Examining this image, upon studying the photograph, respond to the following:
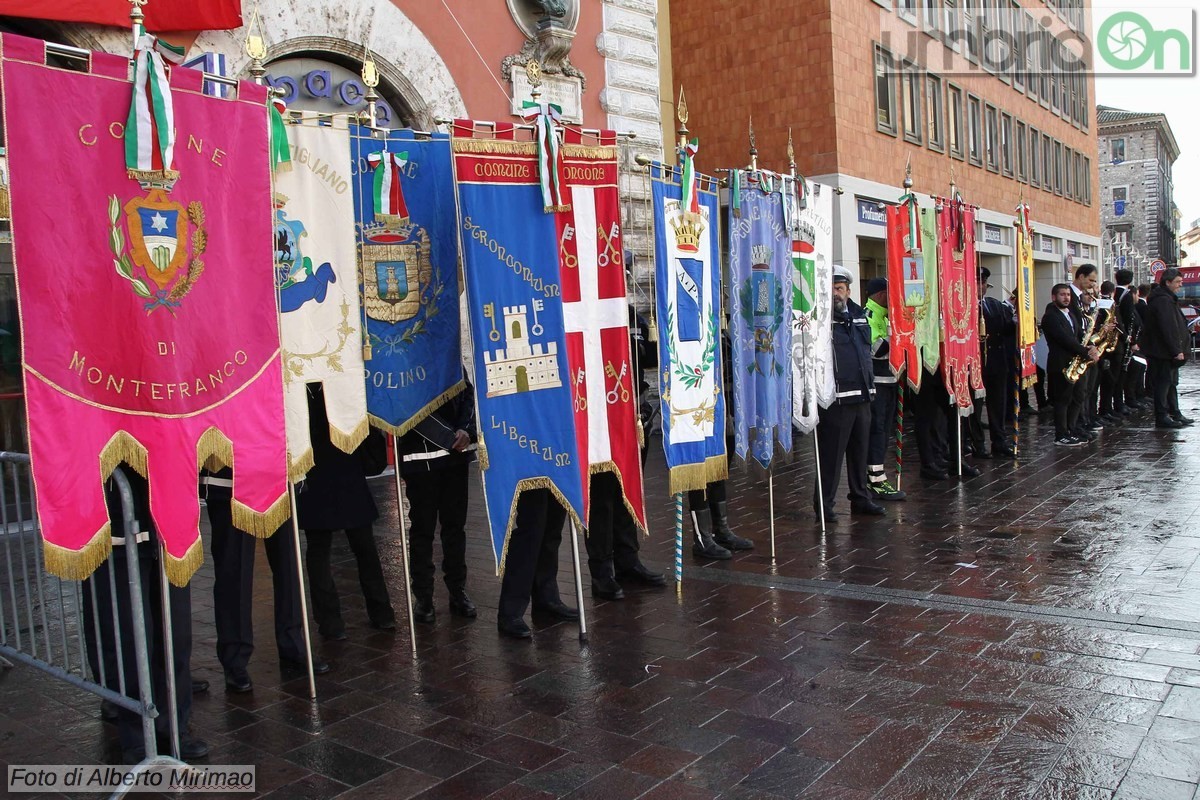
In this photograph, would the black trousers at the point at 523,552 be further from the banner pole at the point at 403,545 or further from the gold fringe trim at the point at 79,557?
the gold fringe trim at the point at 79,557

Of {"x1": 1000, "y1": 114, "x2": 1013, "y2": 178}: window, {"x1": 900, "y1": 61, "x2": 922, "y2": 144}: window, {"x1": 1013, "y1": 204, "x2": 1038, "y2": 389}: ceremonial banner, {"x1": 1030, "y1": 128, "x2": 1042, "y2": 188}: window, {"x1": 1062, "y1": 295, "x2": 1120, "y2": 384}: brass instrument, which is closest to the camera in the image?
{"x1": 1013, "y1": 204, "x2": 1038, "y2": 389}: ceremonial banner

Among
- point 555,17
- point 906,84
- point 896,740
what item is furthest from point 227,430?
point 906,84

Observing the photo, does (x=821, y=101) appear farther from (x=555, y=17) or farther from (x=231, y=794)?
(x=231, y=794)

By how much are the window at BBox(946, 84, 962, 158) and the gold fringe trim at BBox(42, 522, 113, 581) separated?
81.6 feet

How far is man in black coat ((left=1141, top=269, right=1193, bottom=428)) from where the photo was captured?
44.5 ft

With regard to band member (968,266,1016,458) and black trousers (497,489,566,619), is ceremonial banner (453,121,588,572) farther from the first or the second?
band member (968,266,1016,458)

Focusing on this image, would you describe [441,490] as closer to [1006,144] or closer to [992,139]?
[992,139]

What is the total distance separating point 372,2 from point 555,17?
2440mm

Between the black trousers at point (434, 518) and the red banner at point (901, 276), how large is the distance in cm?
481

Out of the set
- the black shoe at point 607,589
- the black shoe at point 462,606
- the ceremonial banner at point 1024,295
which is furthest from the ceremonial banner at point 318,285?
the ceremonial banner at point 1024,295

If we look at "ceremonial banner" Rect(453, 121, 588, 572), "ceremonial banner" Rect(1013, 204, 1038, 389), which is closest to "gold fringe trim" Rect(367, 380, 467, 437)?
"ceremonial banner" Rect(453, 121, 588, 572)

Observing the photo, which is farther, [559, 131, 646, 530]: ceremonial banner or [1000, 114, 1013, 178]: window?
[1000, 114, 1013, 178]: window

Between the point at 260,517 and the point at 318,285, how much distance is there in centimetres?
113

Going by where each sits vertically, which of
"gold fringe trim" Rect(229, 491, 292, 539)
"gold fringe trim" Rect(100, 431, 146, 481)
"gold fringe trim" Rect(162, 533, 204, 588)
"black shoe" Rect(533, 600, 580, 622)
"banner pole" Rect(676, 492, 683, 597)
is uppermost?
"gold fringe trim" Rect(100, 431, 146, 481)
